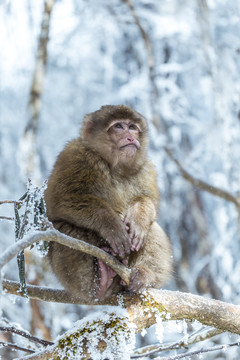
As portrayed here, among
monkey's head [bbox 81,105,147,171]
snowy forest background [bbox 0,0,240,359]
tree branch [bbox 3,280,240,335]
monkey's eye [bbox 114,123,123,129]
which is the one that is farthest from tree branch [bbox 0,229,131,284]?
snowy forest background [bbox 0,0,240,359]

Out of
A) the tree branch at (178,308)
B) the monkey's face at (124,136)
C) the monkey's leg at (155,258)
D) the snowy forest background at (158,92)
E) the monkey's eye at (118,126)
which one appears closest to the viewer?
the tree branch at (178,308)

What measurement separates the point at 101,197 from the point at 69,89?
22.3 feet

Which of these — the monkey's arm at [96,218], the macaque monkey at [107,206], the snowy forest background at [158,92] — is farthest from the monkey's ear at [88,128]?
the snowy forest background at [158,92]

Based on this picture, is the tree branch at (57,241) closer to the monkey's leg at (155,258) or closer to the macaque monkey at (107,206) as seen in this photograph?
the macaque monkey at (107,206)

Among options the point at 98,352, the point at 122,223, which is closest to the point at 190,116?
the point at 122,223

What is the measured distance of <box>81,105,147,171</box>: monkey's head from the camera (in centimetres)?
382

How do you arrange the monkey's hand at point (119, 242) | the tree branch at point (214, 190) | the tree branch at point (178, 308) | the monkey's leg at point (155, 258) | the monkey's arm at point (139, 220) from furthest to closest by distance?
1. the tree branch at point (214, 190)
2. the monkey's leg at point (155, 258)
3. the monkey's arm at point (139, 220)
4. the monkey's hand at point (119, 242)
5. the tree branch at point (178, 308)

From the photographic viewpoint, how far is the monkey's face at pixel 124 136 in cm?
380

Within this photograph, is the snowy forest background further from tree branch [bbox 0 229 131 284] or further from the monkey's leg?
tree branch [bbox 0 229 131 284]

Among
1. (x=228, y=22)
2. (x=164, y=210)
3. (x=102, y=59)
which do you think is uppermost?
(x=102, y=59)

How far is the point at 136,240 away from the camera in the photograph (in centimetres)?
325

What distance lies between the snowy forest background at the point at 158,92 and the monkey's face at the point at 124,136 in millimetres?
3857

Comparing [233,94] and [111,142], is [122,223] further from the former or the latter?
[233,94]

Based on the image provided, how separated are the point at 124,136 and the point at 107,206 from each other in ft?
2.64
